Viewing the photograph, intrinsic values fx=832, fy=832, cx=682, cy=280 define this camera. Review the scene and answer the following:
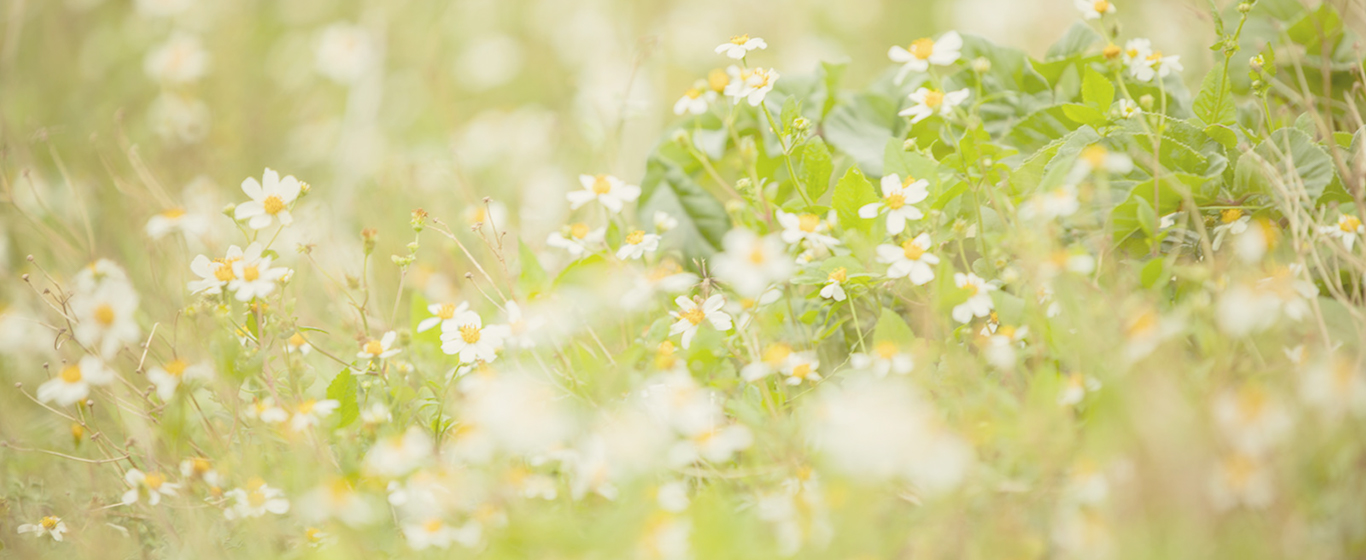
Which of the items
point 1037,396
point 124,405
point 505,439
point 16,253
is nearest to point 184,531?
point 124,405

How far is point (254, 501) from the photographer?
2.21 feet

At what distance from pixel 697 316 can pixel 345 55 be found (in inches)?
59.5

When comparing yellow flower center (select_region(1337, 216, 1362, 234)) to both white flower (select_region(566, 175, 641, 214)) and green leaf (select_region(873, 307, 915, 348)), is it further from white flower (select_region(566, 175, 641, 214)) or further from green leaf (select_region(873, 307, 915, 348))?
white flower (select_region(566, 175, 641, 214))

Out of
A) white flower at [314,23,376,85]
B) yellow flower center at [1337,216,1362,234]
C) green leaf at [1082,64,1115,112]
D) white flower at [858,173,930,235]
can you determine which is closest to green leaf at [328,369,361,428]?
white flower at [858,173,930,235]

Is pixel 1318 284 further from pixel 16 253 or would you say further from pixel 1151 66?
pixel 16 253

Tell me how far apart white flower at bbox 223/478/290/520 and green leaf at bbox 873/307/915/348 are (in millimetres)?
510

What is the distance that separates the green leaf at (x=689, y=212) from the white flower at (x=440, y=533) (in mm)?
486

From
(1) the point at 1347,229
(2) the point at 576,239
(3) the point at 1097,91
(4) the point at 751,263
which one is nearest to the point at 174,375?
(2) the point at 576,239

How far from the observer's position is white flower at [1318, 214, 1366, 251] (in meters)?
0.65

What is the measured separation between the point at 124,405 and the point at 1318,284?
1075 millimetres

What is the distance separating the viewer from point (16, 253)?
1340 millimetres

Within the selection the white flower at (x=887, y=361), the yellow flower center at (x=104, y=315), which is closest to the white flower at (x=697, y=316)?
the white flower at (x=887, y=361)

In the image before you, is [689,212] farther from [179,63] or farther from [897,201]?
[179,63]

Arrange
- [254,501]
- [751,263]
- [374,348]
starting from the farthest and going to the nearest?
[374,348] < [254,501] < [751,263]
